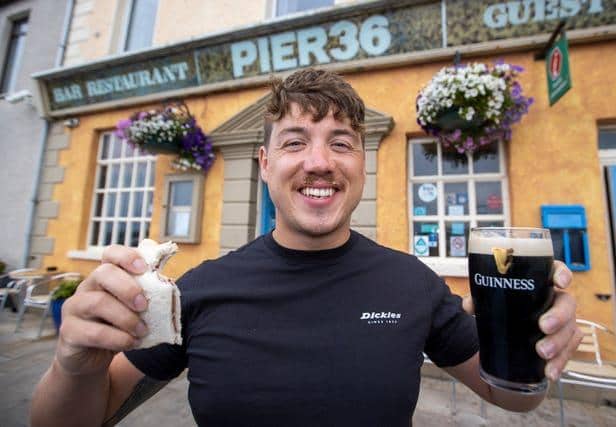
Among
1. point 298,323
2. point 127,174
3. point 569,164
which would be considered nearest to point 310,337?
point 298,323

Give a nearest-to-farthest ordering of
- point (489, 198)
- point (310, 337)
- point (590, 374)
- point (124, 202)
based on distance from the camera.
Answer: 1. point (310, 337)
2. point (590, 374)
3. point (489, 198)
4. point (124, 202)

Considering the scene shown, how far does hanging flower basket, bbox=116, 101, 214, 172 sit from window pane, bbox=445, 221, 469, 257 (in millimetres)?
3732

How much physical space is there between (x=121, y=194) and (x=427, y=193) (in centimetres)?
544

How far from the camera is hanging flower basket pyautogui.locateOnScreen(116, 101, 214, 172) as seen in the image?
436 cm

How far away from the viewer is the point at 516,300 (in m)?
0.82

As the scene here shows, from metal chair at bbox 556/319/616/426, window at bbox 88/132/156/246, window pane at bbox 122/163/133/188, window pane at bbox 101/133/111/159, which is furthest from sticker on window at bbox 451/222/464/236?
window pane at bbox 101/133/111/159

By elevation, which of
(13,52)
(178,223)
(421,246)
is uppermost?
(13,52)

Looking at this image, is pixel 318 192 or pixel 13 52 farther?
pixel 13 52

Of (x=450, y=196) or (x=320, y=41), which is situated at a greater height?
(x=320, y=41)

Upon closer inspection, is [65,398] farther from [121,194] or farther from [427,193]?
[121,194]

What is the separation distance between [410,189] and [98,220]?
5802mm

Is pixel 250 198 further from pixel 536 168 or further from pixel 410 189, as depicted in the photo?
pixel 536 168

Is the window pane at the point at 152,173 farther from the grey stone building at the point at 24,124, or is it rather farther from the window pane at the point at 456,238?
the window pane at the point at 456,238

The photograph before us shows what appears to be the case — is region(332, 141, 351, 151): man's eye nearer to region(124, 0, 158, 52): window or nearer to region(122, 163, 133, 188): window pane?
region(122, 163, 133, 188): window pane
